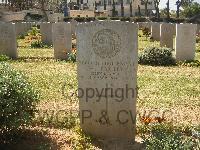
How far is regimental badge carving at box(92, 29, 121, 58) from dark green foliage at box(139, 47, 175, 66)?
1004 cm

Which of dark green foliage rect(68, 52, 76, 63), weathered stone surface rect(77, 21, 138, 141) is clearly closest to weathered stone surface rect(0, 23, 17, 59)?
dark green foliage rect(68, 52, 76, 63)

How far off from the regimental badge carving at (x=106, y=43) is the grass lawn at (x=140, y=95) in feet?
4.91

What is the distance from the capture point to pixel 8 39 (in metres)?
17.8

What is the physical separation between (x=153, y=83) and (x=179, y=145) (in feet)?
21.9

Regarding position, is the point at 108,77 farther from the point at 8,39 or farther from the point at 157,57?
the point at 8,39

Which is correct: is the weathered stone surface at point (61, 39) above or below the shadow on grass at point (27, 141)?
above

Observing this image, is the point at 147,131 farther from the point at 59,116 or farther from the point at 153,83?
the point at 153,83

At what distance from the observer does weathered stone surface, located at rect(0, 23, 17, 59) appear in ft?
58.2

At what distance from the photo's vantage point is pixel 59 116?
852 centimetres

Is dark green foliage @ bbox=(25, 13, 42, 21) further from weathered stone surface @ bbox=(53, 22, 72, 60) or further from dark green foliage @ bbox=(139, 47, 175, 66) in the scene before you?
dark green foliage @ bbox=(139, 47, 175, 66)

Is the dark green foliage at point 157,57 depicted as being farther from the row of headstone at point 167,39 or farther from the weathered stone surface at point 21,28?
the weathered stone surface at point 21,28

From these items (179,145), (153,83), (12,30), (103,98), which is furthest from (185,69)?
(179,145)

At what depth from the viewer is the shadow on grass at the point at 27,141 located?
679cm

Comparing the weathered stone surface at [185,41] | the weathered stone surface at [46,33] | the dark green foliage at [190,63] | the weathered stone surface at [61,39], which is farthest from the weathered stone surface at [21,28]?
the dark green foliage at [190,63]
